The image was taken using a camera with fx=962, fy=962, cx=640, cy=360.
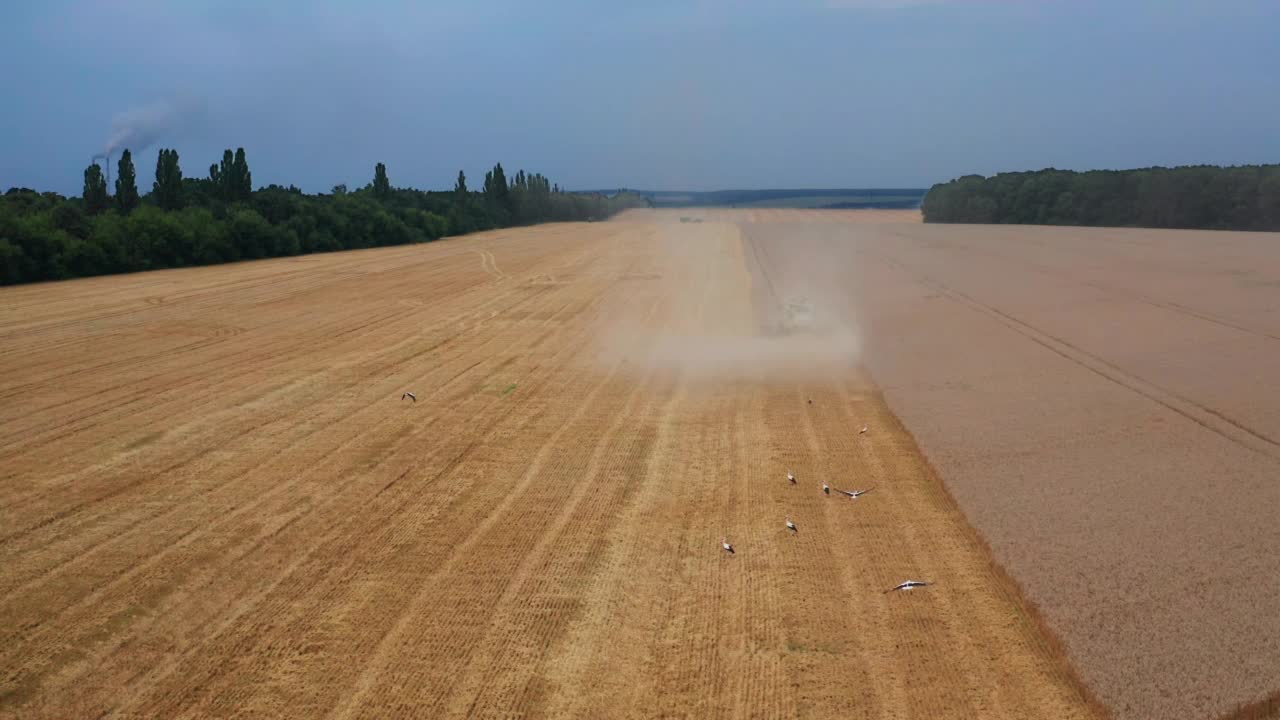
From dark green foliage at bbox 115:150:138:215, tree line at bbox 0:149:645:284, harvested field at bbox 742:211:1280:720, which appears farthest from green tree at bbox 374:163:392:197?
harvested field at bbox 742:211:1280:720

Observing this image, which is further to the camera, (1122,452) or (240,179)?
(240,179)

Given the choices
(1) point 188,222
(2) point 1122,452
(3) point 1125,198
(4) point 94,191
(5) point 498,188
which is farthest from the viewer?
(5) point 498,188

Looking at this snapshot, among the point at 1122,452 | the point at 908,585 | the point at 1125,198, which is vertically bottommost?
the point at 908,585

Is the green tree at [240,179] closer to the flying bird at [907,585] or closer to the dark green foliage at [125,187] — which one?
the dark green foliage at [125,187]

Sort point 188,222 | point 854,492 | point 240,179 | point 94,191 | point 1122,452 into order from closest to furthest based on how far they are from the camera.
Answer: point 854,492, point 1122,452, point 188,222, point 94,191, point 240,179

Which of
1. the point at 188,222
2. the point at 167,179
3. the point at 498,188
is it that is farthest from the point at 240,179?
the point at 498,188

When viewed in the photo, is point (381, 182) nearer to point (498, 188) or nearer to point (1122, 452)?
point (498, 188)

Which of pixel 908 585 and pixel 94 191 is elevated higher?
pixel 94 191
